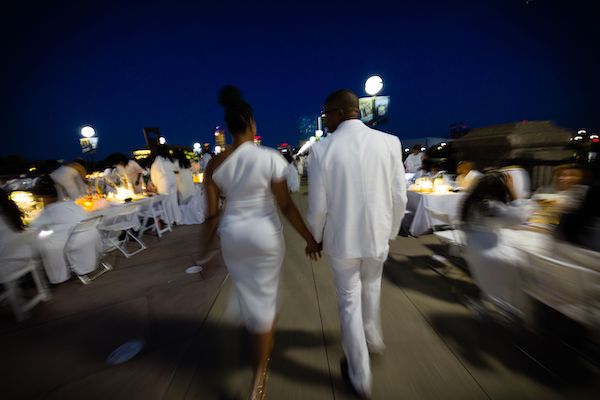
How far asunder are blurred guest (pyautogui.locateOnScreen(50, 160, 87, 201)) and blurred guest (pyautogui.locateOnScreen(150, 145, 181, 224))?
56.4 inches

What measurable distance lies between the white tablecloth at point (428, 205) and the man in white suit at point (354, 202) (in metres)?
3.32

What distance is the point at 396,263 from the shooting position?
3725mm

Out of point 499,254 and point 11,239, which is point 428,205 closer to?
point 499,254

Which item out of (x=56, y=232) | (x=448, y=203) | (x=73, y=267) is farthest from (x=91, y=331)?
(x=448, y=203)

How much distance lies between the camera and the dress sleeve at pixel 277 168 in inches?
57.2

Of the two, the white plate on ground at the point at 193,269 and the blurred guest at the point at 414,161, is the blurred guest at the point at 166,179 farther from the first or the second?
the blurred guest at the point at 414,161

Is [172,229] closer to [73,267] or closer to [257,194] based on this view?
[73,267]

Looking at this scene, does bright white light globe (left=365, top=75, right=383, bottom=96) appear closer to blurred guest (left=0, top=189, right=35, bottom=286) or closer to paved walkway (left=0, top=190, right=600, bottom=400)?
paved walkway (left=0, top=190, right=600, bottom=400)

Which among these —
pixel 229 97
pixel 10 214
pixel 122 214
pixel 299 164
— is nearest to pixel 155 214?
pixel 122 214

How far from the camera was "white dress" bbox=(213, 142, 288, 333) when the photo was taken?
4.65ft

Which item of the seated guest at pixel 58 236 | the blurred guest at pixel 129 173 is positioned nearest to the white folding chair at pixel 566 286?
the seated guest at pixel 58 236

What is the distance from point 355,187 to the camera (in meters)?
1.46

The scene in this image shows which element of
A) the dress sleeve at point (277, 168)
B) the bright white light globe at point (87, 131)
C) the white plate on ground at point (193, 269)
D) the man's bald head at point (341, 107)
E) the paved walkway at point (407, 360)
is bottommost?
the paved walkway at point (407, 360)

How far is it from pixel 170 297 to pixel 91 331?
80 cm
